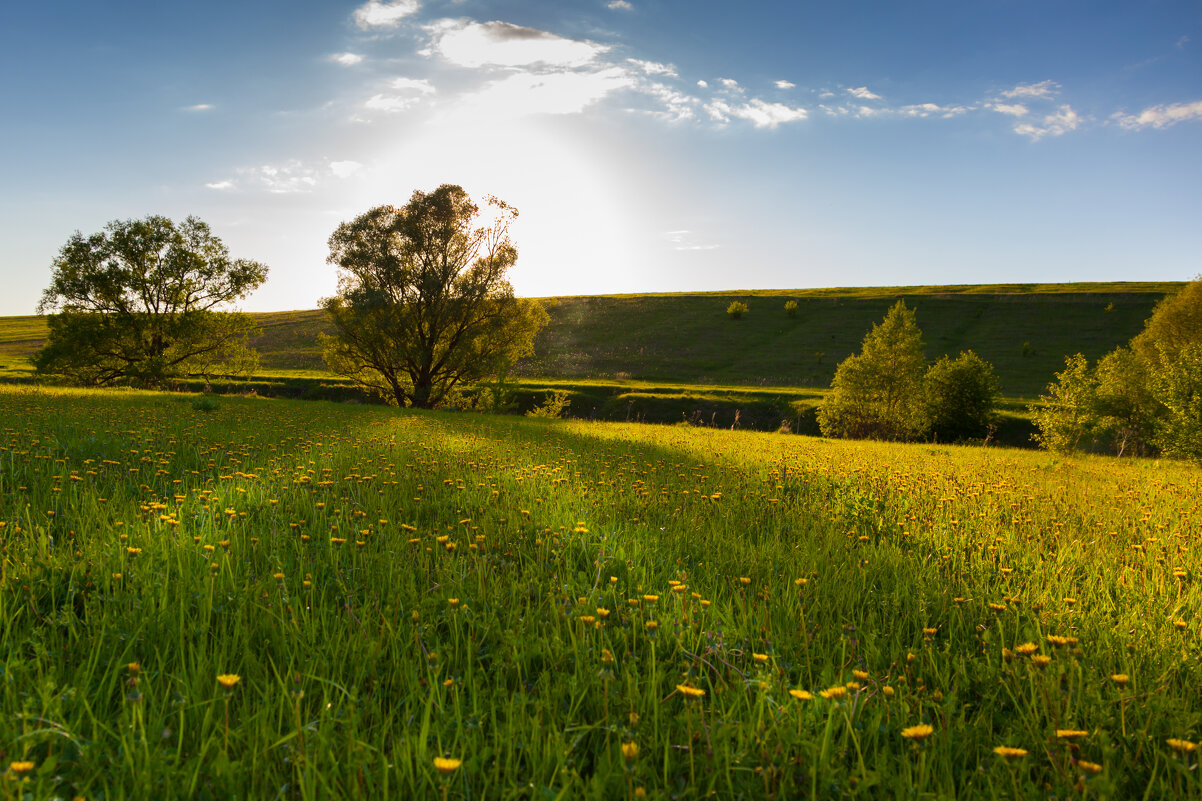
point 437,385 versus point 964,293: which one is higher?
point 964,293

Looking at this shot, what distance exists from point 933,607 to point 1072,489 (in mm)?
6208

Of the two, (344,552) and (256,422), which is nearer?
(344,552)

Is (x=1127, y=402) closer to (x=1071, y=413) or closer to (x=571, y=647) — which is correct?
(x=1071, y=413)

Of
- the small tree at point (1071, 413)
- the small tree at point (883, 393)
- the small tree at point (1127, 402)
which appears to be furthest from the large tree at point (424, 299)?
the small tree at point (1127, 402)

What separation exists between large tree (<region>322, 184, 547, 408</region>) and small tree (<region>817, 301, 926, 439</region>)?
22.3 m

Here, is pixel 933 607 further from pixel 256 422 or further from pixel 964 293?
pixel 964 293

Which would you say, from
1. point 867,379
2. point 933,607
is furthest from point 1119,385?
point 933,607

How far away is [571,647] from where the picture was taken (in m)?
2.48

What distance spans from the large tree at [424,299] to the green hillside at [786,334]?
1812cm

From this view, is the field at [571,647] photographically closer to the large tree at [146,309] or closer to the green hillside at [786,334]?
the large tree at [146,309]

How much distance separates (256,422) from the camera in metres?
11.0

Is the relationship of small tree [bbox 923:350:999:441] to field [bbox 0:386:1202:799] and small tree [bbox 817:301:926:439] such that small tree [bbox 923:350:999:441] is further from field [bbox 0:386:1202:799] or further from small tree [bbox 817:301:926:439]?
field [bbox 0:386:1202:799]

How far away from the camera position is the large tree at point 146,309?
34.8 metres

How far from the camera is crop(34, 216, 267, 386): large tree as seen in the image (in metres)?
34.8
